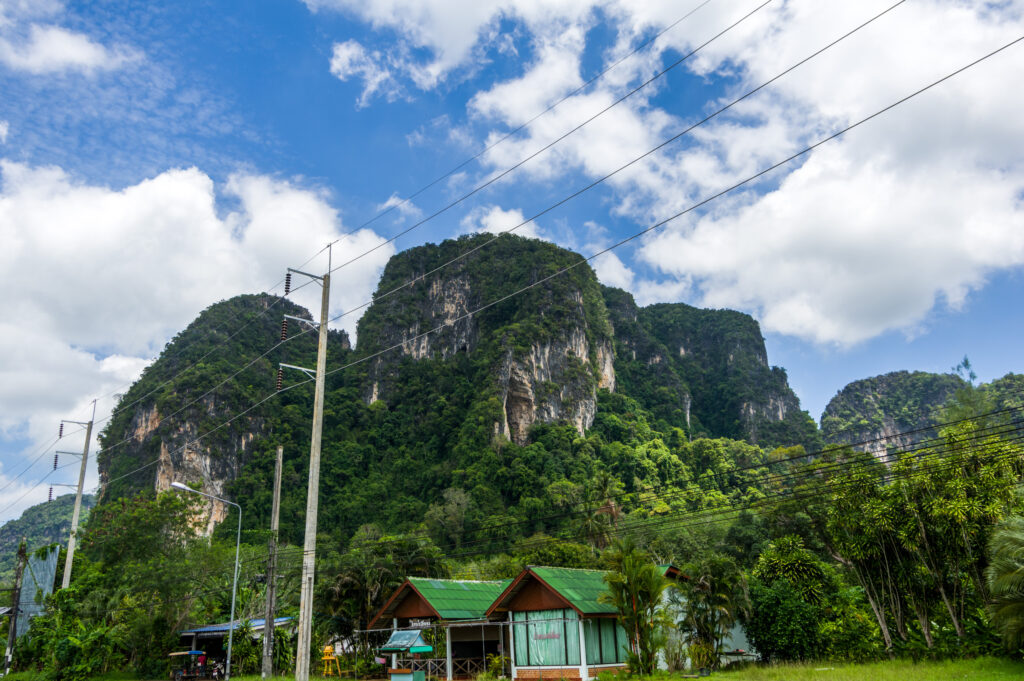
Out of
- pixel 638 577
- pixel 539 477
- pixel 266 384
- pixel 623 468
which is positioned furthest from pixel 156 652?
pixel 266 384

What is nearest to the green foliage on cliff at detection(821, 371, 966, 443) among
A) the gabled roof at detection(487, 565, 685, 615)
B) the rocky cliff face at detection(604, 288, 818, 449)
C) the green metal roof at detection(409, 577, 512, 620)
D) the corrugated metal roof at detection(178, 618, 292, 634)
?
the rocky cliff face at detection(604, 288, 818, 449)

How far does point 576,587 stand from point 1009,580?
11.9 meters

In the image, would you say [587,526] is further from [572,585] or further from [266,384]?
[266,384]

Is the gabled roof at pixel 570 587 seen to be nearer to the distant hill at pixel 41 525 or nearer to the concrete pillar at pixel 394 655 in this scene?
the concrete pillar at pixel 394 655

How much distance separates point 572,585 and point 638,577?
135 inches

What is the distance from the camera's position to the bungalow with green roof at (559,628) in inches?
821

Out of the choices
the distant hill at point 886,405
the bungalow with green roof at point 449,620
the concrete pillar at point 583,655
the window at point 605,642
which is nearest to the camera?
the concrete pillar at point 583,655

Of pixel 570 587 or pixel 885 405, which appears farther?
pixel 885 405

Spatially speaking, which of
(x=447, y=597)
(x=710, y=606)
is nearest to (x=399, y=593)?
(x=447, y=597)

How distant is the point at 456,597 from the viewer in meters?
25.9

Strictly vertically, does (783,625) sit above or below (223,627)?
below

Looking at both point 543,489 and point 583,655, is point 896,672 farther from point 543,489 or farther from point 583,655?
point 543,489

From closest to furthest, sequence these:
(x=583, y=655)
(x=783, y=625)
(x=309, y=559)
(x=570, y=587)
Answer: (x=309, y=559) < (x=583, y=655) < (x=570, y=587) < (x=783, y=625)

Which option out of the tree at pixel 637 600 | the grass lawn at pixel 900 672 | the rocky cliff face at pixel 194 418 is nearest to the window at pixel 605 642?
the tree at pixel 637 600
